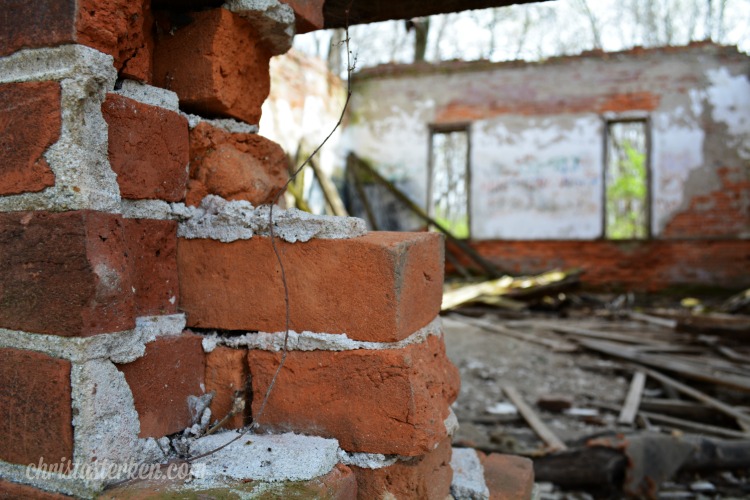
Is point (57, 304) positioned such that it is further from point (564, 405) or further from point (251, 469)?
point (564, 405)

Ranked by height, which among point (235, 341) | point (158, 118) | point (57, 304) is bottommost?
point (235, 341)

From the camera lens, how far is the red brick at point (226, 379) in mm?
1445

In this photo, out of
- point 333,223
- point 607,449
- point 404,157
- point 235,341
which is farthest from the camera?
Answer: point 404,157

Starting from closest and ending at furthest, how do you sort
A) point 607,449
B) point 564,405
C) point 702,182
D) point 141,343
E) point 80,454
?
point 80,454 → point 141,343 → point 607,449 → point 564,405 → point 702,182

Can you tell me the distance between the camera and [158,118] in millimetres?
1341

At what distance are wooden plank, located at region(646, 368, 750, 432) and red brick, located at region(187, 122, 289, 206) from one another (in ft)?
12.8

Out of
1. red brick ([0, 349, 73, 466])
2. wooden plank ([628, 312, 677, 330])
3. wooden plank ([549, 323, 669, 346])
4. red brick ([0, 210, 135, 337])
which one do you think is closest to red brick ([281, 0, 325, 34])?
red brick ([0, 210, 135, 337])

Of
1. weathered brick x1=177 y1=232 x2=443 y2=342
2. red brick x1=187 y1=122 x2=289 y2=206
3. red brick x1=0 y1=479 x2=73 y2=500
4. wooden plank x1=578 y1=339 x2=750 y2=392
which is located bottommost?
wooden plank x1=578 y1=339 x2=750 y2=392

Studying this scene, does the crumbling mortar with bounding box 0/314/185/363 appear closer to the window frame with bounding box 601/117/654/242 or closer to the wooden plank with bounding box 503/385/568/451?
the wooden plank with bounding box 503/385/568/451

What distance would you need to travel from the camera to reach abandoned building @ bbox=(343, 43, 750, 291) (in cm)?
970

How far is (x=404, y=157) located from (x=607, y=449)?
8409 mm

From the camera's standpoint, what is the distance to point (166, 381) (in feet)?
4.35

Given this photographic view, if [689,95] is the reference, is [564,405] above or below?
below

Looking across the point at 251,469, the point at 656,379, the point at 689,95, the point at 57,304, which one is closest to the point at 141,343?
the point at 57,304
